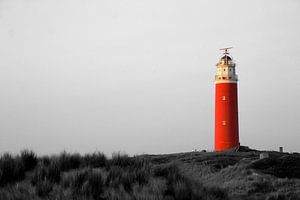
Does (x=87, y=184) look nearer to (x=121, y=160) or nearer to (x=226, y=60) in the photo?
(x=121, y=160)

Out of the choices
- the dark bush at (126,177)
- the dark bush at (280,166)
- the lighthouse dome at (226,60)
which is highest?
the lighthouse dome at (226,60)

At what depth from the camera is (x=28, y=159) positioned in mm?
8578

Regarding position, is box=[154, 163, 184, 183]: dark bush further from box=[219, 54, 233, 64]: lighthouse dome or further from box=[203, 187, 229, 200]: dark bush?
box=[219, 54, 233, 64]: lighthouse dome

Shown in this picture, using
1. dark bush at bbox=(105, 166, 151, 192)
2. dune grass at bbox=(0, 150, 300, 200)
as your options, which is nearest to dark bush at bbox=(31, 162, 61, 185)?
dune grass at bbox=(0, 150, 300, 200)

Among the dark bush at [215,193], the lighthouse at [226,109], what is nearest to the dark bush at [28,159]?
the dark bush at [215,193]

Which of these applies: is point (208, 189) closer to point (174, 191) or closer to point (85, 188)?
point (174, 191)

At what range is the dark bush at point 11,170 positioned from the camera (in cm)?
786

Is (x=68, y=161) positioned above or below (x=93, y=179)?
above

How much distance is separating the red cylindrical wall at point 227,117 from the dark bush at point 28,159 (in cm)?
3665

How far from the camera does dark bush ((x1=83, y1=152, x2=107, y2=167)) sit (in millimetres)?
8773

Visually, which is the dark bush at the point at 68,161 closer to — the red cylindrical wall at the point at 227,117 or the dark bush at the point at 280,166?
the dark bush at the point at 280,166

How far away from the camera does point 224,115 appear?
44281 mm

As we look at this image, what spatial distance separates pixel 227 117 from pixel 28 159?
121 ft

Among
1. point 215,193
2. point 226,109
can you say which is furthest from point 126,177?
point 226,109
